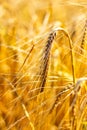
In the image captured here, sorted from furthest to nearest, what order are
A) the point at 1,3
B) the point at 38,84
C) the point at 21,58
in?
the point at 1,3 < the point at 21,58 < the point at 38,84

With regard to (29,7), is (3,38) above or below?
below

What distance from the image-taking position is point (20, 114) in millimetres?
2182

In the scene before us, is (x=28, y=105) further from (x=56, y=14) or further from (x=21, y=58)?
(x=56, y=14)

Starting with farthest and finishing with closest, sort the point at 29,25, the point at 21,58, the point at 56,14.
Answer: the point at 56,14 < the point at 29,25 < the point at 21,58

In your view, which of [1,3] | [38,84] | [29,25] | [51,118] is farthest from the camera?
[1,3]

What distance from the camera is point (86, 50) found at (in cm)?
185

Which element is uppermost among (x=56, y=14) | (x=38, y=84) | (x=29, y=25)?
(x=56, y=14)

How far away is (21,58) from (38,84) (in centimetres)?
104

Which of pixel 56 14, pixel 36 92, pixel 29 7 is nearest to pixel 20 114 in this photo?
pixel 36 92

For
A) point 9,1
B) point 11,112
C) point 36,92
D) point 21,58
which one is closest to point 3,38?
point 21,58

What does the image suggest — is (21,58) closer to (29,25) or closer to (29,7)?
(29,25)

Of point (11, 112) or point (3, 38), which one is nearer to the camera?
point (11, 112)

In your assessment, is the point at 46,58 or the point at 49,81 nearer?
the point at 46,58

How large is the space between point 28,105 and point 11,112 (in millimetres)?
84
